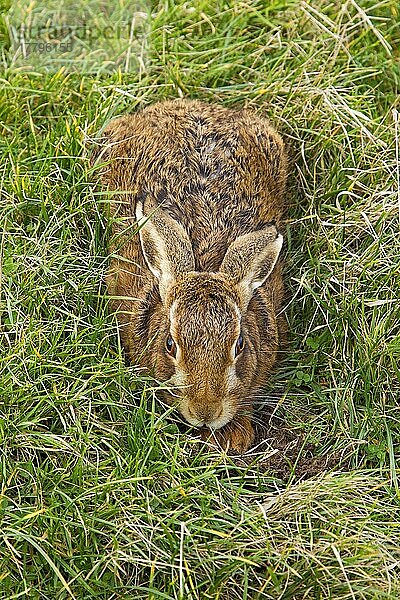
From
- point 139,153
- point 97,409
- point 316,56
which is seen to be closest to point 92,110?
point 139,153

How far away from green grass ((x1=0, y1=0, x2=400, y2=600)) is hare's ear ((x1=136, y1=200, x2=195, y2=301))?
38cm

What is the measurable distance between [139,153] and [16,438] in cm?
199

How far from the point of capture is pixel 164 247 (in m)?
5.27

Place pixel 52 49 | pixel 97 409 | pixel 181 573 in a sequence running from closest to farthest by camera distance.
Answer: pixel 181 573
pixel 97 409
pixel 52 49

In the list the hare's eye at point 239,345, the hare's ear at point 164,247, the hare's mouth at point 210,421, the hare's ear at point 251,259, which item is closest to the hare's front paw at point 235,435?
the hare's mouth at point 210,421

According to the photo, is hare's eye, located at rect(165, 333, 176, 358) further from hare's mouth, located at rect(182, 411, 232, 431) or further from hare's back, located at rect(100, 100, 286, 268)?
hare's back, located at rect(100, 100, 286, 268)

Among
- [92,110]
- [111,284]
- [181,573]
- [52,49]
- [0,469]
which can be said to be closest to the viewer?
[181,573]

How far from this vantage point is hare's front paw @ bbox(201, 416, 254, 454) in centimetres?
518

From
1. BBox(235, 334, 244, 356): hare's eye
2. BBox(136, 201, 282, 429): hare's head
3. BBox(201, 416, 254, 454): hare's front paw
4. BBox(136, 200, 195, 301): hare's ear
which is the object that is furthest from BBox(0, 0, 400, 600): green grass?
BBox(235, 334, 244, 356): hare's eye

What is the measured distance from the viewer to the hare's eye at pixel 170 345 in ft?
16.4

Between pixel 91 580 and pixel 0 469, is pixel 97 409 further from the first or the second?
pixel 91 580

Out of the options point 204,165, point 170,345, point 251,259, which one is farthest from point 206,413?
point 204,165

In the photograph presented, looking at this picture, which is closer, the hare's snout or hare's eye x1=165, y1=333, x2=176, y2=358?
the hare's snout

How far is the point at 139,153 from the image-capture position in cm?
589
